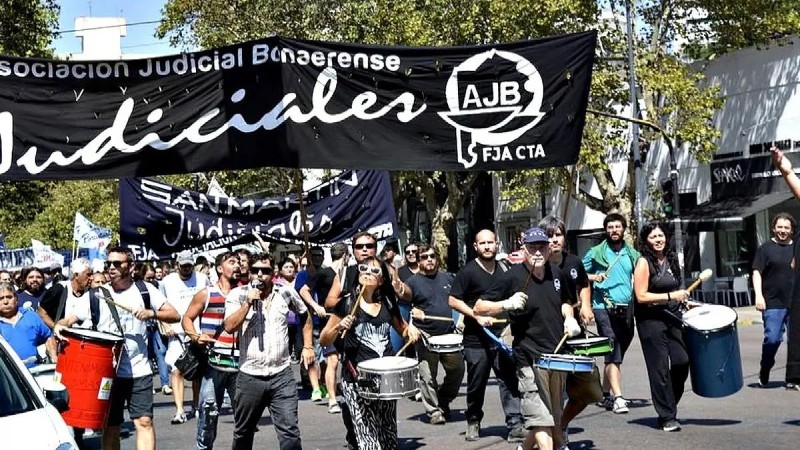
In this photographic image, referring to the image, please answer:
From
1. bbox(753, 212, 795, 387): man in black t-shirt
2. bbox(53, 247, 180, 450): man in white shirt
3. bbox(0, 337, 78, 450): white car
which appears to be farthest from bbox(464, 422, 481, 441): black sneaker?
bbox(0, 337, 78, 450): white car

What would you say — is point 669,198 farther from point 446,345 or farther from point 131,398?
point 131,398

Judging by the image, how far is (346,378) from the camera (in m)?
9.75

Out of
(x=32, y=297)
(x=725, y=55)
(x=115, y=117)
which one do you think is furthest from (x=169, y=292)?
(x=725, y=55)

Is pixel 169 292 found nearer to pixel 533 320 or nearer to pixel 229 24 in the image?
pixel 533 320

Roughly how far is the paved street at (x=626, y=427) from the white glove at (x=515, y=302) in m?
1.94

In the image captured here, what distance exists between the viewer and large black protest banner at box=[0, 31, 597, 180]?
962 centimetres

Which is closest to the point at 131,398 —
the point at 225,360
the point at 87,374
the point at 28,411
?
the point at 225,360

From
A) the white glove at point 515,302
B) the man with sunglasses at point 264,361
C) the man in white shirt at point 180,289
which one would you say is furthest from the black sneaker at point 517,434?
the man in white shirt at point 180,289

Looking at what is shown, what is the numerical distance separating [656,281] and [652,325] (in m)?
0.40

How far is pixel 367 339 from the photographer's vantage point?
9742 mm

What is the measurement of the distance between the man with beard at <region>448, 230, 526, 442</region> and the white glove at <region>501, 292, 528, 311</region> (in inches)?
62.8

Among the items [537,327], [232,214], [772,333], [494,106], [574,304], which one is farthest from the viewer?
[232,214]

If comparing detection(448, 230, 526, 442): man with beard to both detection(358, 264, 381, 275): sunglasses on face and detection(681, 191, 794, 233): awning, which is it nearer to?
detection(358, 264, 381, 275): sunglasses on face

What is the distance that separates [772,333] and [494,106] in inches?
220
